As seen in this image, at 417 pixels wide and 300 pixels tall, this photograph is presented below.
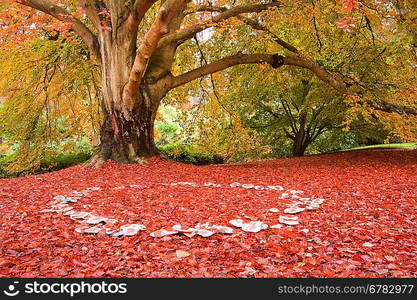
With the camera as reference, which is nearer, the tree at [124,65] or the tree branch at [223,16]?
the tree at [124,65]

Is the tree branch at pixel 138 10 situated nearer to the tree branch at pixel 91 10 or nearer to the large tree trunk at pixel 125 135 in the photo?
the tree branch at pixel 91 10

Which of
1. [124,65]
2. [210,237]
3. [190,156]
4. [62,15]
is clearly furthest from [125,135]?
[190,156]

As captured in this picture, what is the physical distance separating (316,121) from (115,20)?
7.59 meters

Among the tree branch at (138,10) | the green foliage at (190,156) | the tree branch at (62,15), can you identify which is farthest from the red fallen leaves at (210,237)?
the green foliage at (190,156)

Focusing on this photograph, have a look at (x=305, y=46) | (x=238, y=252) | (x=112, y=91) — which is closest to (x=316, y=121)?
(x=305, y=46)

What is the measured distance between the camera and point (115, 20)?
6.82 metres

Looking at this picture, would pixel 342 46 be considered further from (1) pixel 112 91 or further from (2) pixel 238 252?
(2) pixel 238 252

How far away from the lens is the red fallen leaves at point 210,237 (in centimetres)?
216

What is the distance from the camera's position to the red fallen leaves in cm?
216

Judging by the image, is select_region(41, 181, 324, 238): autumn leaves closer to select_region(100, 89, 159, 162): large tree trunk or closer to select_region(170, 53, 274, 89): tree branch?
select_region(100, 89, 159, 162): large tree trunk

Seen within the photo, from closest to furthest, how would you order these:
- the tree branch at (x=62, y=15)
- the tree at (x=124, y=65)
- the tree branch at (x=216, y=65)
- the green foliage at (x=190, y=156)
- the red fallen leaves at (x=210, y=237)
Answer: the red fallen leaves at (x=210, y=237) → the tree branch at (x=62, y=15) → the tree at (x=124, y=65) → the tree branch at (x=216, y=65) → the green foliage at (x=190, y=156)

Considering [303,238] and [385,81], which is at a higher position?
[385,81]

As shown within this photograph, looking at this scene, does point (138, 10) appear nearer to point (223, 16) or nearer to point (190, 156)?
point (223, 16)

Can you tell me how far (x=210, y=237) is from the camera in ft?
8.98
